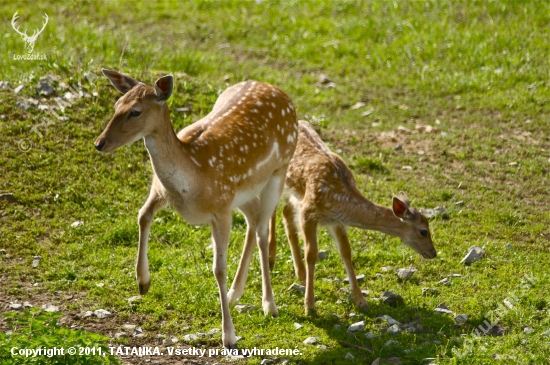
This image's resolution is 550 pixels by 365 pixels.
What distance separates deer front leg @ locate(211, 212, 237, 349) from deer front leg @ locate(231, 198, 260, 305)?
810 millimetres

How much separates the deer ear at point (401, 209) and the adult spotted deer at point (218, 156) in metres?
1.14

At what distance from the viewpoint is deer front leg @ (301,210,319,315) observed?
7.79 m

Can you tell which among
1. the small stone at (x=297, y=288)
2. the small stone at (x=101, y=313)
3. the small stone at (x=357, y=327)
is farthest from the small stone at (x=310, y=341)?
the small stone at (x=101, y=313)

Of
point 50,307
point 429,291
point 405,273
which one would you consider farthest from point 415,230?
point 50,307

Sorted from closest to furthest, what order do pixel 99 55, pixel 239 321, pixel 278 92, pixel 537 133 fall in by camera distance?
pixel 239 321, pixel 278 92, pixel 537 133, pixel 99 55

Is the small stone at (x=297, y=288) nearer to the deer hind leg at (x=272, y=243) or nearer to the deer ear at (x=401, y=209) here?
the deer hind leg at (x=272, y=243)

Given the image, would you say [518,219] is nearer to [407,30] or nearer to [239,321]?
[239,321]

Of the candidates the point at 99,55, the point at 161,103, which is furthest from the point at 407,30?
the point at 161,103

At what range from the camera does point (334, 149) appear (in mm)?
11266

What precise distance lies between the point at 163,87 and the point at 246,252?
210 cm

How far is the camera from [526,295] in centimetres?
766

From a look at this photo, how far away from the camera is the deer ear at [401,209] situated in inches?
321

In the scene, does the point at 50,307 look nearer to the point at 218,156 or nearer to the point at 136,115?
the point at 218,156

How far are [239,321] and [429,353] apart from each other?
1.76 metres
